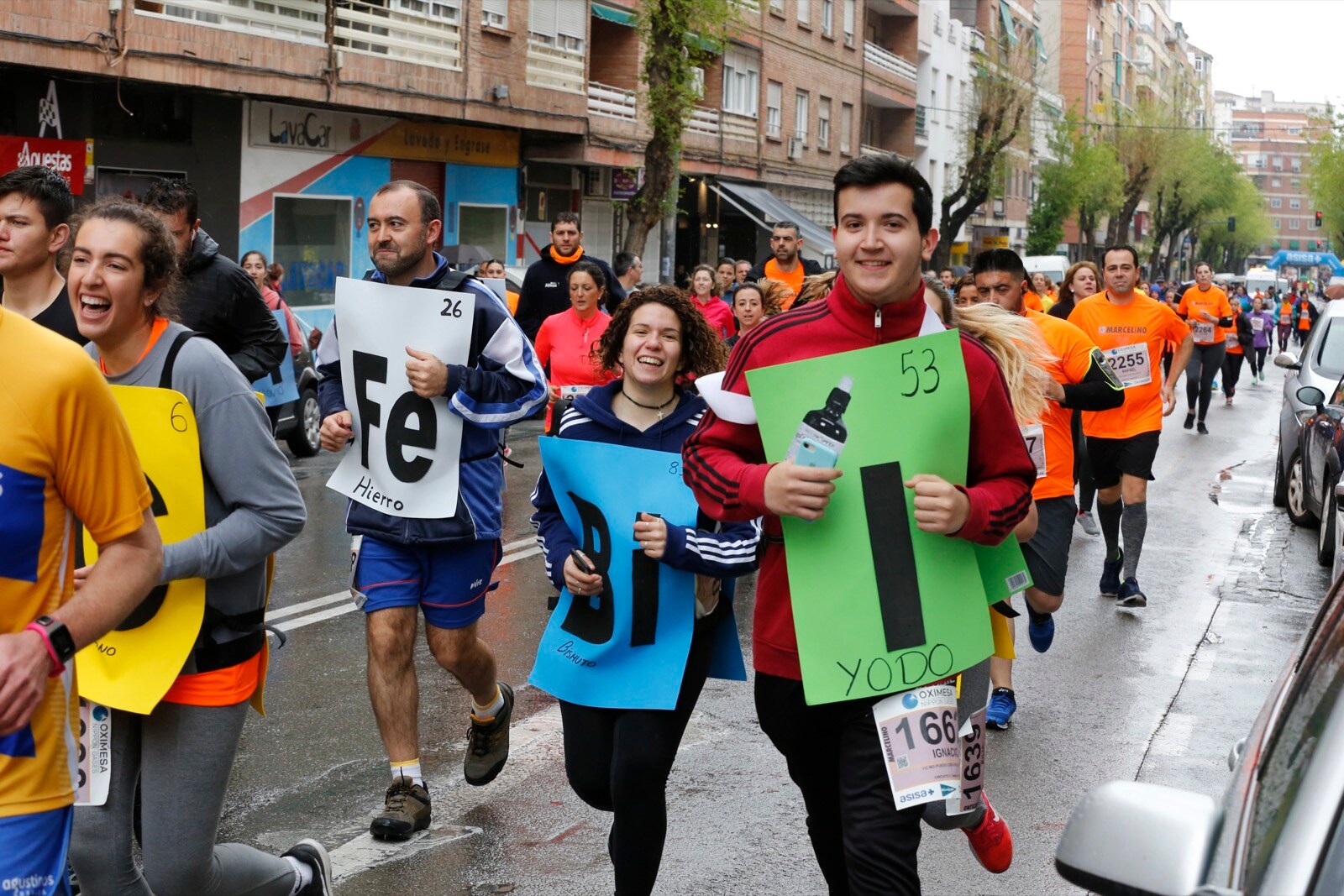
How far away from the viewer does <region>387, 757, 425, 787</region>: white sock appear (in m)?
5.21

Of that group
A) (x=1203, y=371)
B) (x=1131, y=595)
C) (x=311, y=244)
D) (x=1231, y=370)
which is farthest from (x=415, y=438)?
(x=1231, y=370)

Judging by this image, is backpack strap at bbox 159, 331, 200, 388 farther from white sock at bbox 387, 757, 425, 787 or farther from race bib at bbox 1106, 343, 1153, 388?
race bib at bbox 1106, 343, 1153, 388

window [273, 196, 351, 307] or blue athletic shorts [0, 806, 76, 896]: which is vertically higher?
window [273, 196, 351, 307]

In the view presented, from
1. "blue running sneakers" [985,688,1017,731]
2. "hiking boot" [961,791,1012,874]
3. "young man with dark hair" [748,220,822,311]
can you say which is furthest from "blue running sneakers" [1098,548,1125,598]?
"hiking boot" [961,791,1012,874]

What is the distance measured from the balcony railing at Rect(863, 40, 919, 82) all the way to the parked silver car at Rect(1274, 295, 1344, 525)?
111 feet

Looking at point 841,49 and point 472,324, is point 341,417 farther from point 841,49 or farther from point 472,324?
point 841,49

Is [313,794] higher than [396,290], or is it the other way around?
[396,290]

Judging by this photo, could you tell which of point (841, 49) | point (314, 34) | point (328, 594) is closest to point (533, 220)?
point (314, 34)

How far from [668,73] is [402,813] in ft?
72.2

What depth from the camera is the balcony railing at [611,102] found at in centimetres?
2978

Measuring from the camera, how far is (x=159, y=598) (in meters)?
3.72

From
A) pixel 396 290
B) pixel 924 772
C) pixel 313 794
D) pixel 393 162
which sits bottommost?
pixel 313 794

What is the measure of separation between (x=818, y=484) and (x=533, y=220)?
26.9 m

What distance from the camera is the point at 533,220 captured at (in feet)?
97.4
